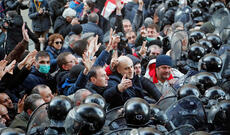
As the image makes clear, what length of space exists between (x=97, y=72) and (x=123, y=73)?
46 centimetres

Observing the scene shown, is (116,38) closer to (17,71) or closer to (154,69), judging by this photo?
(154,69)

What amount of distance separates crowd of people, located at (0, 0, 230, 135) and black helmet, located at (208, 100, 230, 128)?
1 centimetres

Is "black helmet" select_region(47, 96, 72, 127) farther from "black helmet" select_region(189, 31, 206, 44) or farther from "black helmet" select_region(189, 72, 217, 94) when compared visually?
"black helmet" select_region(189, 31, 206, 44)

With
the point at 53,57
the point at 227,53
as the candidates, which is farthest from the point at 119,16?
the point at 227,53

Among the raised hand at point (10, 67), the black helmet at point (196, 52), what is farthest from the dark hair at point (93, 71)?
the black helmet at point (196, 52)

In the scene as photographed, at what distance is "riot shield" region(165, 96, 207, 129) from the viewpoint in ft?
18.0

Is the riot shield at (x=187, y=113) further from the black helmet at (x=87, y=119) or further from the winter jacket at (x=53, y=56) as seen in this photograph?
the winter jacket at (x=53, y=56)

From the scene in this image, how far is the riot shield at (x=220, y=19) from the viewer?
1109cm

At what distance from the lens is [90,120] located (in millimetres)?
4773

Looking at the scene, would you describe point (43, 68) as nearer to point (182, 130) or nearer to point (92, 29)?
point (92, 29)

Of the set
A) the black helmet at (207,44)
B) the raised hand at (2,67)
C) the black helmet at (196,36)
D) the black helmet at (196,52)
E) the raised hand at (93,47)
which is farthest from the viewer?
the black helmet at (196,36)

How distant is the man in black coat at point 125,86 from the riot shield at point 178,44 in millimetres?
1698

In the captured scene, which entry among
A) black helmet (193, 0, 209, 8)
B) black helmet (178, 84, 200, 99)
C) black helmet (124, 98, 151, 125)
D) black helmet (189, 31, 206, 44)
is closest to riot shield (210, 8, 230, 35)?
black helmet (193, 0, 209, 8)

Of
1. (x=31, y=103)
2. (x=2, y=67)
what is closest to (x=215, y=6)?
(x=2, y=67)
